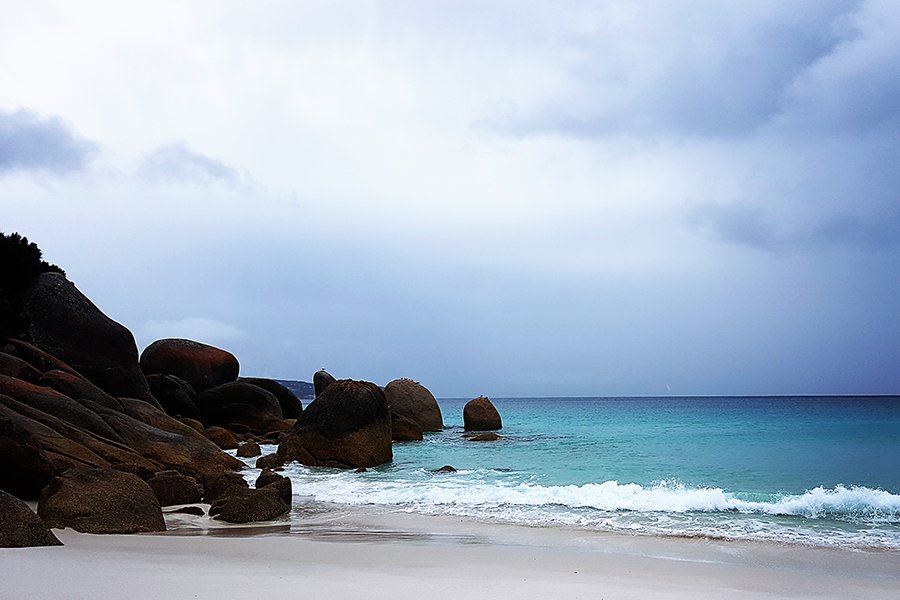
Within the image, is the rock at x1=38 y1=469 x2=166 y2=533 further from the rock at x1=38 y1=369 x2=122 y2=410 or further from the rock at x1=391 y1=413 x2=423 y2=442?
the rock at x1=391 y1=413 x2=423 y2=442

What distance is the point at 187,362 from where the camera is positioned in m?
30.6

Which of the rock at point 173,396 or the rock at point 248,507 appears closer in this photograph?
the rock at point 248,507

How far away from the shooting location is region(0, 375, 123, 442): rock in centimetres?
1370

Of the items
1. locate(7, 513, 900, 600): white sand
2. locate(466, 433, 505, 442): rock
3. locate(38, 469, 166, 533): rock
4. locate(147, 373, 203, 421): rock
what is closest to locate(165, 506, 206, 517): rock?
locate(7, 513, 900, 600): white sand

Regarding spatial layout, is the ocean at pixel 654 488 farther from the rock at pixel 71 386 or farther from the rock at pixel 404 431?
the rock at pixel 71 386

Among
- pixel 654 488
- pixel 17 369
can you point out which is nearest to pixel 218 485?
pixel 17 369

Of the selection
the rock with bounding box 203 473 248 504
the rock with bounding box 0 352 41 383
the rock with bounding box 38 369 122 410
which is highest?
the rock with bounding box 0 352 41 383

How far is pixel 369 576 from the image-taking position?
20.7 ft

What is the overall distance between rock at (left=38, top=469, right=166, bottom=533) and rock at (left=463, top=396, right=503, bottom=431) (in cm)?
2974

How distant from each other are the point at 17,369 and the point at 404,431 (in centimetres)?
1816

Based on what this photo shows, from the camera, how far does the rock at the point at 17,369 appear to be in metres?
15.5

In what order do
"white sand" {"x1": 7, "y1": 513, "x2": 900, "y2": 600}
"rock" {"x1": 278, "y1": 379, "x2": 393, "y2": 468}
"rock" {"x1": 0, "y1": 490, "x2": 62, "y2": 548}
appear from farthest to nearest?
"rock" {"x1": 278, "y1": 379, "x2": 393, "y2": 468}
"rock" {"x1": 0, "y1": 490, "x2": 62, "y2": 548}
"white sand" {"x1": 7, "y1": 513, "x2": 900, "y2": 600}

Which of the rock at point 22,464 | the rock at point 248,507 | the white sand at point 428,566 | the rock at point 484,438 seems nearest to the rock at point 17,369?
the rock at point 22,464

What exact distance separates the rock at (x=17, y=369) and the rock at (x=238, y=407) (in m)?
12.5
